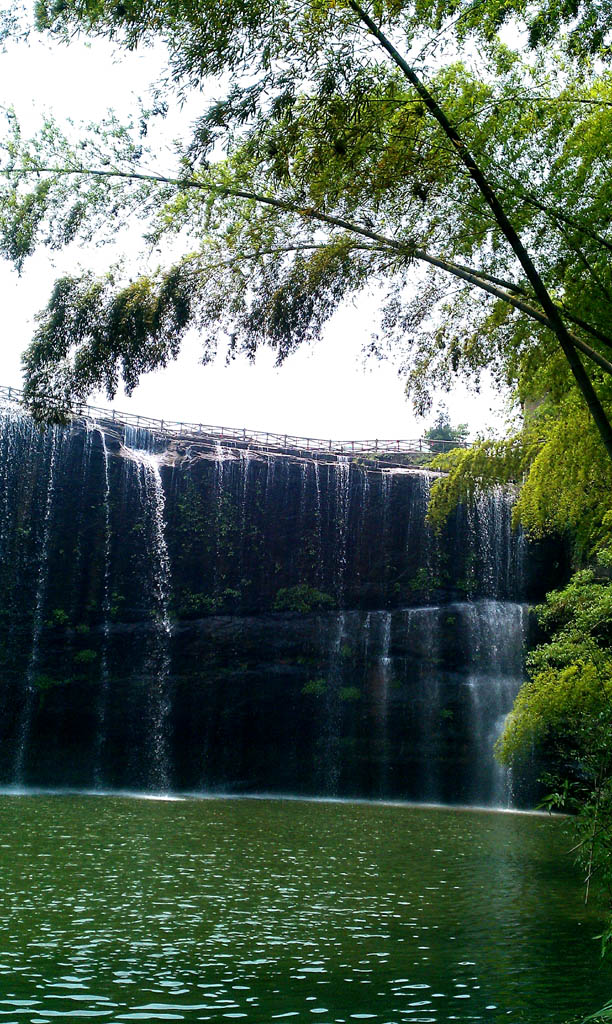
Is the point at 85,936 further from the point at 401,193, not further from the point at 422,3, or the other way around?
the point at 422,3

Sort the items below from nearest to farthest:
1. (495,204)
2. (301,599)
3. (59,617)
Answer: (495,204) < (59,617) < (301,599)

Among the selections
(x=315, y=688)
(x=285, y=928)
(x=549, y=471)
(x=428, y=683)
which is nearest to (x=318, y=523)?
(x=315, y=688)

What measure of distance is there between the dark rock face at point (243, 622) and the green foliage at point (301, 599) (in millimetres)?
68

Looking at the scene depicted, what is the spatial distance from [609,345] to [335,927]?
5425 millimetres

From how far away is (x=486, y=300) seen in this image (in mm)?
8789

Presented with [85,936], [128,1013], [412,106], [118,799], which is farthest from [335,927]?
[118,799]

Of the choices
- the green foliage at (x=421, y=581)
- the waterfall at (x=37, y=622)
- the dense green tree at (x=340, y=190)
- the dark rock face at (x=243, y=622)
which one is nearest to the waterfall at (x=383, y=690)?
the dark rock face at (x=243, y=622)

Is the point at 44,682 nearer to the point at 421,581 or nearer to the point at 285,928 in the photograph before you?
the point at 421,581

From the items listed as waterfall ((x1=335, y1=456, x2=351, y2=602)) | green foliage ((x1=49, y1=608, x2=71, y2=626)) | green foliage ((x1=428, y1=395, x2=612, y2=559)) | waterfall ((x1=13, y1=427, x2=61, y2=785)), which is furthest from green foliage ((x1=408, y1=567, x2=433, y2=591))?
green foliage ((x1=428, y1=395, x2=612, y2=559))

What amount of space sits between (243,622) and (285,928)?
1971 cm

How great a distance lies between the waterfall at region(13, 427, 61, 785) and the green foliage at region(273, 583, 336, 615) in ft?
22.4

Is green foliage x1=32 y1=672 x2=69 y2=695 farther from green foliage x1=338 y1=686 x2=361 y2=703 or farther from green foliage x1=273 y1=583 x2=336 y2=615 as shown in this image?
green foliage x1=338 y1=686 x2=361 y2=703

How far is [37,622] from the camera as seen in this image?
2578 centimetres

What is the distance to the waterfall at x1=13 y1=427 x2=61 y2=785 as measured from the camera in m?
24.1
